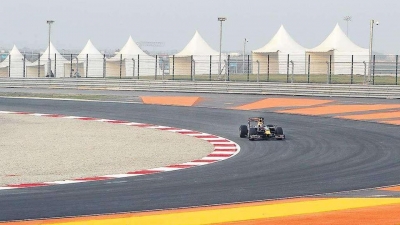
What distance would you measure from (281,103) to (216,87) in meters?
8.31

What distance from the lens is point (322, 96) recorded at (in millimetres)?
40438

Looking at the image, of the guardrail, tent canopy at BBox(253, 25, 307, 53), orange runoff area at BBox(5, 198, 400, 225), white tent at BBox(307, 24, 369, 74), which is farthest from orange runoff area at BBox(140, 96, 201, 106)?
tent canopy at BBox(253, 25, 307, 53)

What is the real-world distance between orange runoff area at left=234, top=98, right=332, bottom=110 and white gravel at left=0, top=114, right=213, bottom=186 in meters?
9.14

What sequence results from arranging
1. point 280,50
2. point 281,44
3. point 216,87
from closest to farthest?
1. point 216,87
2. point 280,50
3. point 281,44

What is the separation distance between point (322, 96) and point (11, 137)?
20.9 m

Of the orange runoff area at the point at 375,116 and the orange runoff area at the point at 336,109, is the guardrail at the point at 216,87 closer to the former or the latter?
the orange runoff area at the point at 336,109

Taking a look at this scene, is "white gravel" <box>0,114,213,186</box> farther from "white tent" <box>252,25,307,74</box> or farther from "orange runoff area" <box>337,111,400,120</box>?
"white tent" <box>252,25,307,74</box>

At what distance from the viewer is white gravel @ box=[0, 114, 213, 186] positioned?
52.1 feet

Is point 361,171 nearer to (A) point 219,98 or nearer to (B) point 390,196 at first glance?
(B) point 390,196

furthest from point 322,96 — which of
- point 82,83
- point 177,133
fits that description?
point 177,133

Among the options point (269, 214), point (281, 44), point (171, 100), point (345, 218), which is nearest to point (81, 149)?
point (269, 214)

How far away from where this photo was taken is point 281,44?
67.1 meters

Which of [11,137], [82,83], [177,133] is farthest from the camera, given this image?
[82,83]

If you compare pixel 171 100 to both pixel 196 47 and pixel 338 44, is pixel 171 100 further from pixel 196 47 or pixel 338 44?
pixel 196 47
